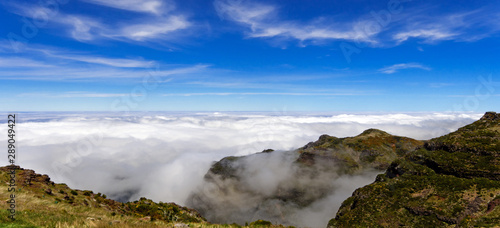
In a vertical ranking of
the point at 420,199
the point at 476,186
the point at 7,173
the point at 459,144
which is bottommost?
the point at 420,199

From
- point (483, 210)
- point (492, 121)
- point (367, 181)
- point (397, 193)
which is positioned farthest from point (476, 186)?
point (367, 181)

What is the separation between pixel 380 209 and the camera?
2862 inches

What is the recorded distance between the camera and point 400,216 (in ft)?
219

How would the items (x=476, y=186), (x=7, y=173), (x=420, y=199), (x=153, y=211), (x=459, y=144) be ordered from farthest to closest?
(x=459, y=144) → (x=420, y=199) → (x=476, y=186) → (x=153, y=211) → (x=7, y=173)

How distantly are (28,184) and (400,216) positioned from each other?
282ft

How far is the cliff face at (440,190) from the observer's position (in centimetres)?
5762

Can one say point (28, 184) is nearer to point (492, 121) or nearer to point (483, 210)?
point (483, 210)

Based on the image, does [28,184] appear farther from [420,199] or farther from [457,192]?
[457,192]

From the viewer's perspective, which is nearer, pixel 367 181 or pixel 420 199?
pixel 420 199

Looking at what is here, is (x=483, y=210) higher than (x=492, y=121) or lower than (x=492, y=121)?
lower

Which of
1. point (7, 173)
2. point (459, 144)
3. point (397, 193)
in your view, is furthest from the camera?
→ point (459, 144)

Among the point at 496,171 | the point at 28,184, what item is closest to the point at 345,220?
the point at 496,171

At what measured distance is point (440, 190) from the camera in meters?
68.9

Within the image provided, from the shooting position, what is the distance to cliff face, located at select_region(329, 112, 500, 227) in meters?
57.6
